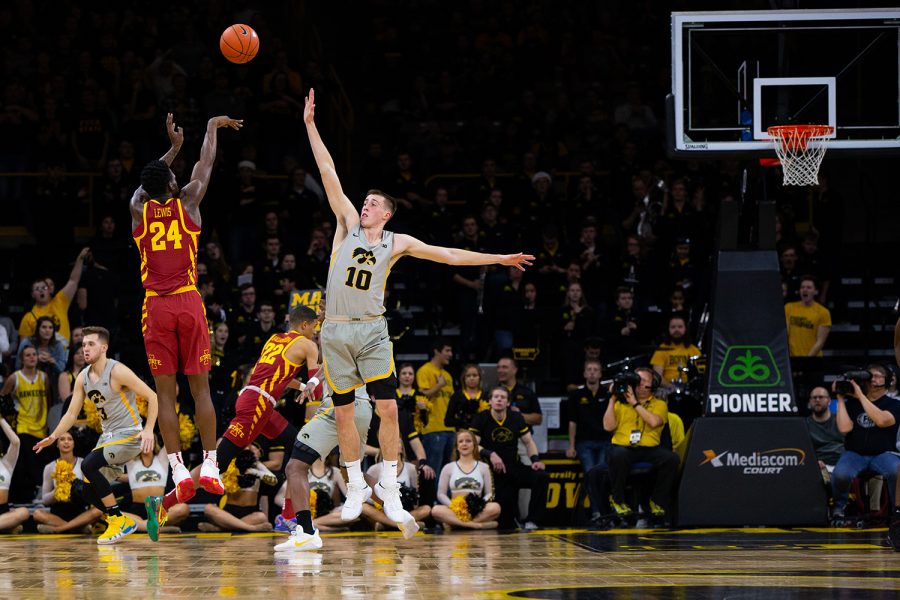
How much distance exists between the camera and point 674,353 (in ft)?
51.3

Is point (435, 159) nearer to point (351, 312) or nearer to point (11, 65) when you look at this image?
point (11, 65)

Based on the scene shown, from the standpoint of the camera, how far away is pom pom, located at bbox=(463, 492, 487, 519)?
13828mm

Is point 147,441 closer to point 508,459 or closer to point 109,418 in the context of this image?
point 109,418

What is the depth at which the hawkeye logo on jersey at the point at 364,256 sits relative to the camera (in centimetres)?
985

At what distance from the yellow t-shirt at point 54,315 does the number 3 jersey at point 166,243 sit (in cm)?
Answer: 648

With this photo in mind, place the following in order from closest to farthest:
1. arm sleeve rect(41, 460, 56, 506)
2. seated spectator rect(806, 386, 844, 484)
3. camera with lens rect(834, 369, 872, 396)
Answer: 1. camera with lens rect(834, 369, 872, 396)
2. arm sleeve rect(41, 460, 56, 506)
3. seated spectator rect(806, 386, 844, 484)

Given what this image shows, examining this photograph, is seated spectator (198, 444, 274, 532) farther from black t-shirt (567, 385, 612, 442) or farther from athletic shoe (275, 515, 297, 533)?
black t-shirt (567, 385, 612, 442)

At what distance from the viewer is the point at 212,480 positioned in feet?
33.2

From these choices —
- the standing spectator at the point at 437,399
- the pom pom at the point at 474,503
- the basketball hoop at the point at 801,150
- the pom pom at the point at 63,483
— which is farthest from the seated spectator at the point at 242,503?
the basketball hoop at the point at 801,150

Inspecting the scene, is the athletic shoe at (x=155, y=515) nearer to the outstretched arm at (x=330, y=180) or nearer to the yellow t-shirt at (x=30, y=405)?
the outstretched arm at (x=330, y=180)

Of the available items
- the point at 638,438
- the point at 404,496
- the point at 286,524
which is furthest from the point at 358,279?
the point at 638,438

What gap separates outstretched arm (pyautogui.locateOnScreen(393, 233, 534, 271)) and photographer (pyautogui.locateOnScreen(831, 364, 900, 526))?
543 centimetres

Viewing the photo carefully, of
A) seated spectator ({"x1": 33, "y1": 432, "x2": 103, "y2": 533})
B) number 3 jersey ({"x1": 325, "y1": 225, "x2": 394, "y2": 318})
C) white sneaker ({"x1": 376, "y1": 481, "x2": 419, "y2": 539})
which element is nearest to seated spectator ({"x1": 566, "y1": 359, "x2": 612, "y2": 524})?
white sneaker ({"x1": 376, "y1": 481, "x2": 419, "y2": 539})

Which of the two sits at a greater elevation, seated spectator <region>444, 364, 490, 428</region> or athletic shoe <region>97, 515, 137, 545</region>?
seated spectator <region>444, 364, 490, 428</region>
